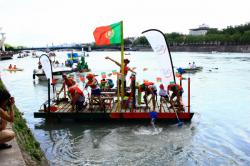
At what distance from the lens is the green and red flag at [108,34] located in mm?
14820

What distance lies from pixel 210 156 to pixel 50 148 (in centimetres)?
617

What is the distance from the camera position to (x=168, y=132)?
1455cm

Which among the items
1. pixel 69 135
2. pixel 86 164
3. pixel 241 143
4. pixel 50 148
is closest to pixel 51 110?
pixel 69 135

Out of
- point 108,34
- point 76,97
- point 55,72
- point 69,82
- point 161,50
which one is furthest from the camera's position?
point 55,72

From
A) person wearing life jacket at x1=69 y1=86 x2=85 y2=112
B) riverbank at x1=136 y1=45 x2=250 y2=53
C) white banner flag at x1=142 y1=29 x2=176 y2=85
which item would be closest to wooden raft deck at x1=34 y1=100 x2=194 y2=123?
person wearing life jacket at x1=69 y1=86 x2=85 y2=112

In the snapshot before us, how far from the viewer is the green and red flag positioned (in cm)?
1482

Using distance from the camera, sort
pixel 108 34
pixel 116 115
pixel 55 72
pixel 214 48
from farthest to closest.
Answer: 1. pixel 214 48
2. pixel 55 72
3. pixel 116 115
4. pixel 108 34

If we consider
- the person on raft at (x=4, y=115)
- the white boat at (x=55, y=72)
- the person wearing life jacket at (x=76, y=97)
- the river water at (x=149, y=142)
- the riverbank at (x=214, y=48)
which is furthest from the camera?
the riverbank at (x=214, y=48)

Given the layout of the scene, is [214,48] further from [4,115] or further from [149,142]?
[4,115]

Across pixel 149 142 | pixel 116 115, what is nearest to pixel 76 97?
pixel 116 115

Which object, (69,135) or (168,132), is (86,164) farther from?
(168,132)

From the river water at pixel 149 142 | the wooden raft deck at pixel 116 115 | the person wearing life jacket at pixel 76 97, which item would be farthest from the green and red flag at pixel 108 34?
the river water at pixel 149 142

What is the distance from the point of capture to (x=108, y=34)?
48.9 feet

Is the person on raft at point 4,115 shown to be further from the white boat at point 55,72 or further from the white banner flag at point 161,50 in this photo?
the white boat at point 55,72
